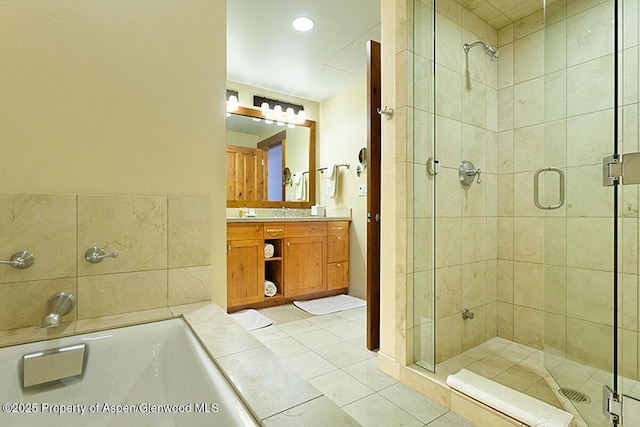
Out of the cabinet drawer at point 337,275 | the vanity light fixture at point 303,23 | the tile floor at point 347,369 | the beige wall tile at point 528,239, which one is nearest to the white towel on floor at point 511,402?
the tile floor at point 347,369

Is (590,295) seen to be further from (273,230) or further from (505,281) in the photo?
(273,230)

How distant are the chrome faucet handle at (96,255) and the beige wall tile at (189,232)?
22 cm

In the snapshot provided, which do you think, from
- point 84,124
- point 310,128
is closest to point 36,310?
point 84,124

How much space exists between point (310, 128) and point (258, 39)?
146cm

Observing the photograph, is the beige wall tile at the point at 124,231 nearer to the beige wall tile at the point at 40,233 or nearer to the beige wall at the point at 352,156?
the beige wall tile at the point at 40,233

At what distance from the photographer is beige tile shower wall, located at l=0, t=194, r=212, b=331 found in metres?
1.12

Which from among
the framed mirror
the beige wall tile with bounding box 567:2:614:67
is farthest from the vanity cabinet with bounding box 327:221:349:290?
the beige wall tile with bounding box 567:2:614:67

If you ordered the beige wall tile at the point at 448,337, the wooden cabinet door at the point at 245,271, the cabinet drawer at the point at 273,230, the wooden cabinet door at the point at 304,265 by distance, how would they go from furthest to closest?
the wooden cabinet door at the point at 304,265 → the cabinet drawer at the point at 273,230 → the wooden cabinet door at the point at 245,271 → the beige wall tile at the point at 448,337

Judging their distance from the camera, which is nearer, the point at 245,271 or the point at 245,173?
the point at 245,271

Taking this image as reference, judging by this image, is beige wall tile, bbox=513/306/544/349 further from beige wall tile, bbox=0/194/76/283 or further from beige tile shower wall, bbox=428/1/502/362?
beige wall tile, bbox=0/194/76/283

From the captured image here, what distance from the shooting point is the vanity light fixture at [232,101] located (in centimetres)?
331

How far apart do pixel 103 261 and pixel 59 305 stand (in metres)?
0.20

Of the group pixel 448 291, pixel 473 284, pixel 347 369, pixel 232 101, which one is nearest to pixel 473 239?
pixel 473 284

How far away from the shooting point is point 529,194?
2131 millimetres
